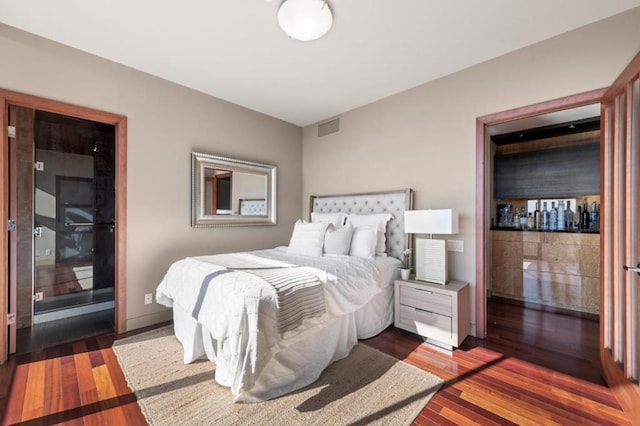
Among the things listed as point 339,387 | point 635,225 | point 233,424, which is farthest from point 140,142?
point 635,225

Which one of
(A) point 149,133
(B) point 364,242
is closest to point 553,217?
(B) point 364,242

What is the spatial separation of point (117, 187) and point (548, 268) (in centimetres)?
546

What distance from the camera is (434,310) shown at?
8.57ft

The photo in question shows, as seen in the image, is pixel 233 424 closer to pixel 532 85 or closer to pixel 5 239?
pixel 5 239

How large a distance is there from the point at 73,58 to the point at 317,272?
10.0ft

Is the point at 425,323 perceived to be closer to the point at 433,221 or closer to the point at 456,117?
the point at 433,221

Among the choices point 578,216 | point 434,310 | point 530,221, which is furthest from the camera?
point 530,221

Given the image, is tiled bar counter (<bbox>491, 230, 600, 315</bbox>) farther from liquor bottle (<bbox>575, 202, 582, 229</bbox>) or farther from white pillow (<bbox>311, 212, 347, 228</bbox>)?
Result: white pillow (<bbox>311, 212, 347, 228</bbox>)

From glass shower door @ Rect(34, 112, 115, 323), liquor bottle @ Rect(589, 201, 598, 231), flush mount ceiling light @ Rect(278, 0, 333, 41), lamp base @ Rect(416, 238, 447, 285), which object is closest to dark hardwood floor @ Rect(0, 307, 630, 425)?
lamp base @ Rect(416, 238, 447, 285)

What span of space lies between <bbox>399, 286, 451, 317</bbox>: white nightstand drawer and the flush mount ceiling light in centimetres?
247

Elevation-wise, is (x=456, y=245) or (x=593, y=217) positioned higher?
(x=593, y=217)

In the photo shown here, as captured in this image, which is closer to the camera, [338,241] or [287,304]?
[287,304]

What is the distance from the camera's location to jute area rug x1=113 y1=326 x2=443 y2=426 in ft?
5.40

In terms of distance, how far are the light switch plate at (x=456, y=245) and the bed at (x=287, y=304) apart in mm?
486
